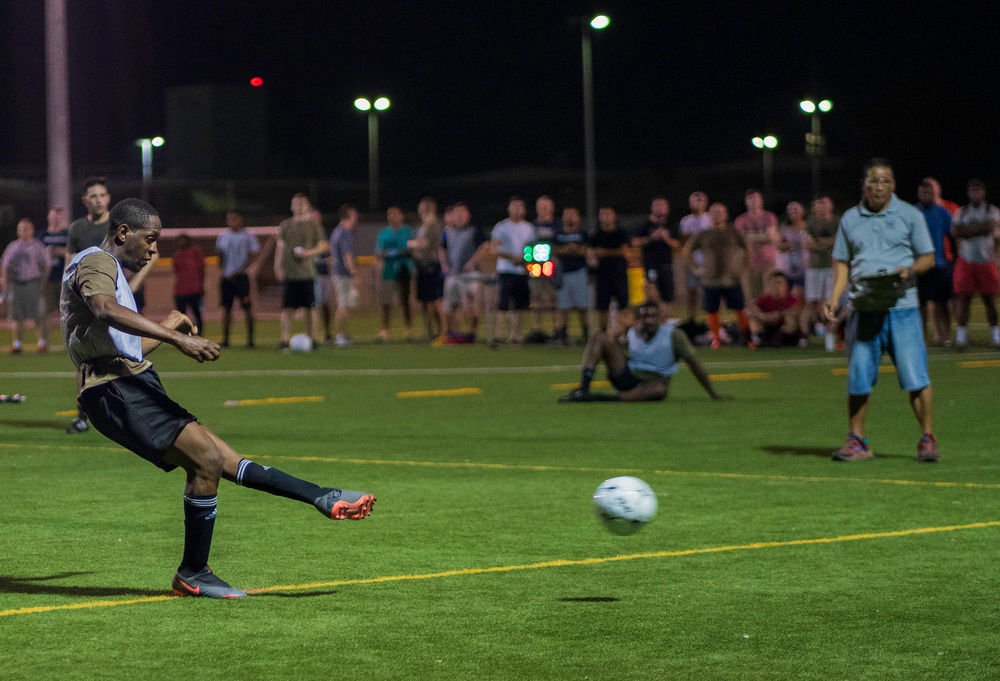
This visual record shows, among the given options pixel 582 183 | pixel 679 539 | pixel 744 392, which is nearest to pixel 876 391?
pixel 744 392

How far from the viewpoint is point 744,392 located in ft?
57.8

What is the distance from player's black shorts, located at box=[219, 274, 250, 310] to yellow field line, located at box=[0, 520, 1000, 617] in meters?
18.3

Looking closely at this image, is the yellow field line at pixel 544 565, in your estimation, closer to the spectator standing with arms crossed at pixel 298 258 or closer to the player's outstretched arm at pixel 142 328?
the player's outstretched arm at pixel 142 328

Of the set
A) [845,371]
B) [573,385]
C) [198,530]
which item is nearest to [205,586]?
[198,530]

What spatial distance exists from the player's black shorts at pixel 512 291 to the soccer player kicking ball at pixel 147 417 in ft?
59.5

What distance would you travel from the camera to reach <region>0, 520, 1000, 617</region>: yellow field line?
23.2 ft

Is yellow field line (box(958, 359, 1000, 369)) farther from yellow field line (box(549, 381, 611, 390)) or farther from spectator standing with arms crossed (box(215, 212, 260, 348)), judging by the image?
spectator standing with arms crossed (box(215, 212, 260, 348))

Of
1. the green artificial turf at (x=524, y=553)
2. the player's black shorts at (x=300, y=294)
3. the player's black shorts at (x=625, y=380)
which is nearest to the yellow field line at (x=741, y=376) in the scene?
the player's black shorts at (x=625, y=380)

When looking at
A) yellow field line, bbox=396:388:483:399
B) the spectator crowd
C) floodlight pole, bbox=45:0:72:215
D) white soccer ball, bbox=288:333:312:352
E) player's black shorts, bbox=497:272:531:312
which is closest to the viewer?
yellow field line, bbox=396:388:483:399

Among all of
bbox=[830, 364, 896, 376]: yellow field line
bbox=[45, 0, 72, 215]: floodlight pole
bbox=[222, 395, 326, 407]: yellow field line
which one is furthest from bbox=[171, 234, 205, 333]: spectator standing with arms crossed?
bbox=[830, 364, 896, 376]: yellow field line

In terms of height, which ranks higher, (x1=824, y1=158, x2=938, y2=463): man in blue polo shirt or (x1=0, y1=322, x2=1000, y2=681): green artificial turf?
(x1=824, y1=158, x2=938, y2=463): man in blue polo shirt

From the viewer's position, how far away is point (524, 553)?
8359 millimetres

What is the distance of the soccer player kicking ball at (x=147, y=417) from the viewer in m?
7.16

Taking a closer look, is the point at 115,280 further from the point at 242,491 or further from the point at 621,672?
the point at 242,491
